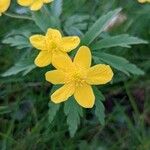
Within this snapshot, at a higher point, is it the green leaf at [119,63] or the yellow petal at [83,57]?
the yellow petal at [83,57]

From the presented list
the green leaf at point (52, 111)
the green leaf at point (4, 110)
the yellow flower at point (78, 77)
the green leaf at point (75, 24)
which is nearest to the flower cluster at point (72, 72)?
the yellow flower at point (78, 77)

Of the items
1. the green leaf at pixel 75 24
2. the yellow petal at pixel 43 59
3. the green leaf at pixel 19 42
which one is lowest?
the green leaf at pixel 75 24

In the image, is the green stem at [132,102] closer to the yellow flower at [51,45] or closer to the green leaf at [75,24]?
the green leaf at [75,24]

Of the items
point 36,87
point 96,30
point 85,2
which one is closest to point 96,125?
point 36,87

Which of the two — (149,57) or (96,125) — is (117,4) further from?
(96,125)

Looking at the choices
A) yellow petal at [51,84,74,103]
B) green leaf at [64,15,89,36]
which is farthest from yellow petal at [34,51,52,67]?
green leaf at [64,15,89,36]

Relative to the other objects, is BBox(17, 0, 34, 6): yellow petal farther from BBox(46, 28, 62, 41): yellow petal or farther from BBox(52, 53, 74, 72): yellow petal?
BBox(52, 53, 74, 72): yellow petal

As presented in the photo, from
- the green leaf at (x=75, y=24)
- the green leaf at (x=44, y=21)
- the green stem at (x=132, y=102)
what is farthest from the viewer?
the green stem at (x=132, y=102)
